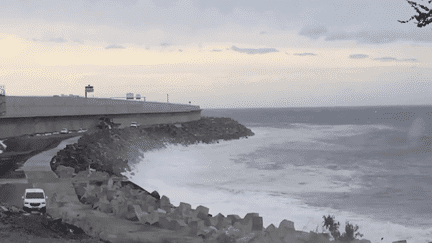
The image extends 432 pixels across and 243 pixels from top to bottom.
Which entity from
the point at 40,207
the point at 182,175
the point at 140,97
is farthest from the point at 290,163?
the point at 140,97

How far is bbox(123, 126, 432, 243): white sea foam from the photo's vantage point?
637 inches

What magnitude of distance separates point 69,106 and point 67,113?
33.9 inches

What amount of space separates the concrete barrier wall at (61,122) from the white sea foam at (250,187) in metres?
11.7

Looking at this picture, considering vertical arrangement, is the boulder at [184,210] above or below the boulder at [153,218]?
below

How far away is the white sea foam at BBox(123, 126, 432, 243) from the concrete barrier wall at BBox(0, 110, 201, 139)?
1170 cm

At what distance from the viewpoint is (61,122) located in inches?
1690

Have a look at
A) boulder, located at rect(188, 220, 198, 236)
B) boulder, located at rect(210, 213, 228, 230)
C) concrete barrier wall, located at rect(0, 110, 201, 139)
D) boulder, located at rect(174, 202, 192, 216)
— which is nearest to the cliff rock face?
concrete barrier wall, located at rect(0, 110, 201, 139)

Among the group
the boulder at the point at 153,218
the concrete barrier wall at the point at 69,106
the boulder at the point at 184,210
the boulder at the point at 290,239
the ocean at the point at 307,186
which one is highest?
the concrete barrier wall at the point at 69,106

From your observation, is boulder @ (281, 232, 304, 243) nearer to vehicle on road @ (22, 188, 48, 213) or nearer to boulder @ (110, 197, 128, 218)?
boulder @ (110, 197, 128, 218)

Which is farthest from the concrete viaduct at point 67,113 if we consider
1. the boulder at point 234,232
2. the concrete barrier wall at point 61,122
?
the boulder at point 234,232

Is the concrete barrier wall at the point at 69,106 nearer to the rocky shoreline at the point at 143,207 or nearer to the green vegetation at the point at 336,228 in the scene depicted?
the rocky shoreline at the point at 143,207

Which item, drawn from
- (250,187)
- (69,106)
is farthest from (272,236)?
(69,106)

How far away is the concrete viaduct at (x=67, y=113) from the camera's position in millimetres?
37656

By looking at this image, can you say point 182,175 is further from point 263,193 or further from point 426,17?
point 426,17
